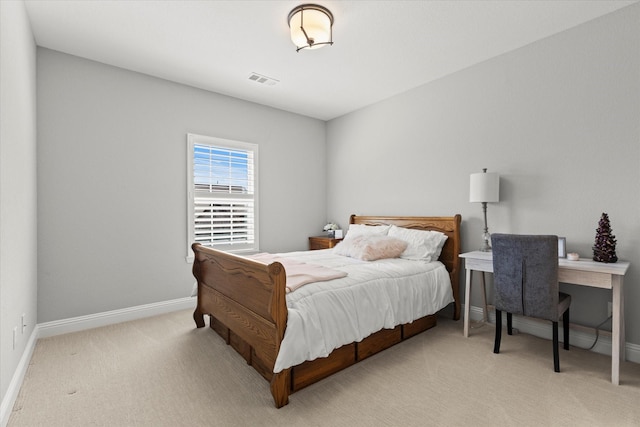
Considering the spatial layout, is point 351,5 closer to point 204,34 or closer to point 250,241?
point 204,34

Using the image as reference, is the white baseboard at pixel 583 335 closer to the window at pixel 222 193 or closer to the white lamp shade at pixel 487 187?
the white lamp shade at pixel 487 187

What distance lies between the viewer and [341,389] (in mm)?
1986

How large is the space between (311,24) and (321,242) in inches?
117

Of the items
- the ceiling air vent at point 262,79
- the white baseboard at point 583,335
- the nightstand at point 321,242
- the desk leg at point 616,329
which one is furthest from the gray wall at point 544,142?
the ceiling air vent at point 262,79

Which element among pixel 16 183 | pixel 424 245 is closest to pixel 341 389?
pixel 424 245

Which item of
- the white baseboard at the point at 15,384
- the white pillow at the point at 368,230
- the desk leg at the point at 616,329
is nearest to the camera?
the white baseboard at the point at 15,384

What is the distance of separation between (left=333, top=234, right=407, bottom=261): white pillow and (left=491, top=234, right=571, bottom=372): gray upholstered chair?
39.5 inches

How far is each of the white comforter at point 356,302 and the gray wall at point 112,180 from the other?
5.99 ft

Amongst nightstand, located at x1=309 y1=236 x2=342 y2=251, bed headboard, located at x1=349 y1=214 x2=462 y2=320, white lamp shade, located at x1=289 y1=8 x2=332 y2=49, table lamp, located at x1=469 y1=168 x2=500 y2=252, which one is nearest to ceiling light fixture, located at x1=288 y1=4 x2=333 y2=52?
white lamp shade, located at x1=289 y1=8 x2=332 y2=49

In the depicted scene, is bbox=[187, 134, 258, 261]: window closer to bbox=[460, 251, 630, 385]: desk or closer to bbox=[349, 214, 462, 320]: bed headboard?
bbox=[349, 214, 462, 320]: bed headboard

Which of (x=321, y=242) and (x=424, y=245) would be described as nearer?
(x=424, y=245)

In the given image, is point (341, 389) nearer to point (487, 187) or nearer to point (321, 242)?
point (487, 187)

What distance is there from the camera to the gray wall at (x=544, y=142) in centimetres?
236

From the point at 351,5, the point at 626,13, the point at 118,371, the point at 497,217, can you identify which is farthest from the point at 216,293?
the point at 626,13
